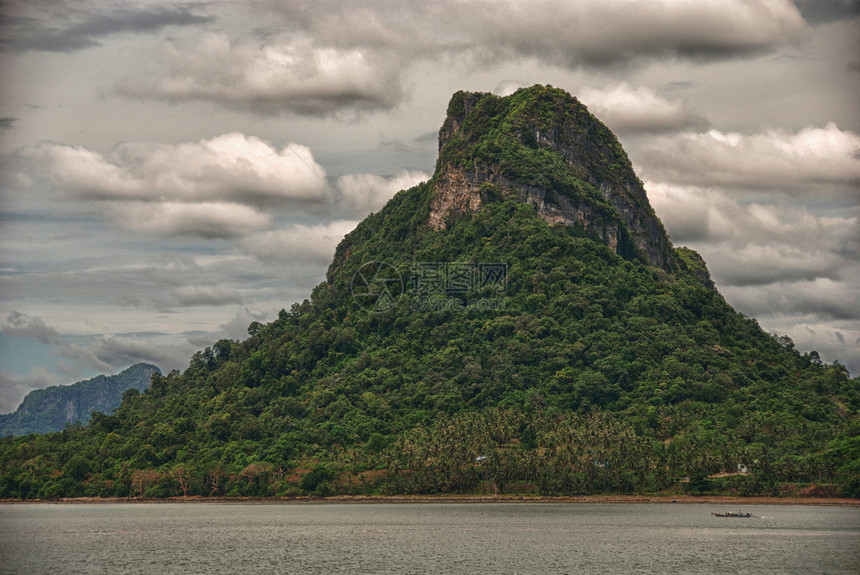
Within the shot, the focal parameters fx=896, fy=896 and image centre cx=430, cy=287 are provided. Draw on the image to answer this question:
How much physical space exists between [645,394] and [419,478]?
→ 60.1 m

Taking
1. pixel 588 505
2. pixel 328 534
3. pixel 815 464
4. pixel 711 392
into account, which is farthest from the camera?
pixel 711 392

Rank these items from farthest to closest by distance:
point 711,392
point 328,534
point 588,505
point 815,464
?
1. point 711,392
2. point 588,505
3. point 815,464
4. point 328,534

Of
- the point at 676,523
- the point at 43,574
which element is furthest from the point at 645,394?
the point at 43,574

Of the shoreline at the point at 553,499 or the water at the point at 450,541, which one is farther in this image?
the shoreline at the point at 553,499

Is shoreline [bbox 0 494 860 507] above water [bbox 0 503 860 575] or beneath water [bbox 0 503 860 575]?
above

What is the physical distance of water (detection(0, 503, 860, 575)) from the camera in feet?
296

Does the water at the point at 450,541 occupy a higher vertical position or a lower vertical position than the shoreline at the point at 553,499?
lower

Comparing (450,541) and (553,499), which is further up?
(553,499)

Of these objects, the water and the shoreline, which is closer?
the water

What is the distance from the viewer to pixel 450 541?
107m

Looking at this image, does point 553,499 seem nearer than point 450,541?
No

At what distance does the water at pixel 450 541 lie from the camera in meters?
90.2

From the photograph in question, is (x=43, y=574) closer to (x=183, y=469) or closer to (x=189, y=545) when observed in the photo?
(x=189, y=545)

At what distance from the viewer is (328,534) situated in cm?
11819
